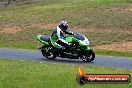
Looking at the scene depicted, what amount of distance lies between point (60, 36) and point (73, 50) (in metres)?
0.93

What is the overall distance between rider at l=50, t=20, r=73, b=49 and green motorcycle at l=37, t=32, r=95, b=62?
0.15m

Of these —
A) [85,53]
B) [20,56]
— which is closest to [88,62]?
[85,53]

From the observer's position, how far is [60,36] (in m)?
20.6

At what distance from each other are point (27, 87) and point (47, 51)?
11.1 meters

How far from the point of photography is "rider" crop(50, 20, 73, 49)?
20.3m

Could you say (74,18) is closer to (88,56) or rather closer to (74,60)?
(74,60)

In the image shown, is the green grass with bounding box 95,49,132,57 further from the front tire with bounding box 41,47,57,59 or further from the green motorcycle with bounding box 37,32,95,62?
the front tire with bounding box 41,47,57,59

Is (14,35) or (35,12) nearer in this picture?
(14,35)

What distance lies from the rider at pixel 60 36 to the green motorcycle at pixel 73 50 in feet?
0.48

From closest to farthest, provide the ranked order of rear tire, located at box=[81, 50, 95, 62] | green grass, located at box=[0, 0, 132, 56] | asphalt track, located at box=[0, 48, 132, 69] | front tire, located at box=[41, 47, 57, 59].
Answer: asphalt track, located at box=[0, 48, 132, 69] → rear tire, located at box=[81, 50, 95, 62] → front tire, located at box=[41, 47, 57, 59] → green grass, located at box=[0, 0, 132, 56]

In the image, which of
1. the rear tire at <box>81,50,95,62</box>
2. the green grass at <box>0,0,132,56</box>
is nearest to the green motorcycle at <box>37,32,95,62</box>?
the rear tire at <box>81,50,95,62</box>

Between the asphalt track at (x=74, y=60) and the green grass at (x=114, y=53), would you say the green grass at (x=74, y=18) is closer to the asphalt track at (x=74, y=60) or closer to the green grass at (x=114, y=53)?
the green grass at (x=114, y=53)

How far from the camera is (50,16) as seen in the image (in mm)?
42719

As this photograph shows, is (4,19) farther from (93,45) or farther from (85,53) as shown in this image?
(85,53)
